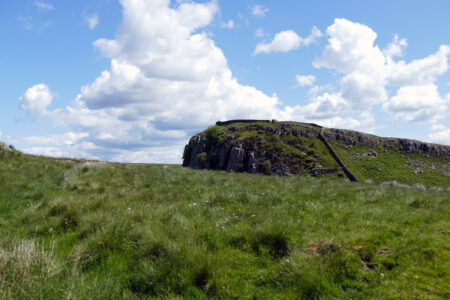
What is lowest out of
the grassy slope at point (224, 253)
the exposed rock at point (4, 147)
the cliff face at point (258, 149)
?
the grassy slope at point (224, 253)

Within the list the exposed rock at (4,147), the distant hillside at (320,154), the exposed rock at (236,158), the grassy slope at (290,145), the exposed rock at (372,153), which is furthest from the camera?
the exposed rock at (372,153)

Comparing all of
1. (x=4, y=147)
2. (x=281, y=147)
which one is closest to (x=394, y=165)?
(x=281, y=147)

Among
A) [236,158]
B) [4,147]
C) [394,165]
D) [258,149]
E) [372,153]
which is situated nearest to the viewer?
[4,147]

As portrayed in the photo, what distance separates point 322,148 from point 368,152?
90.4 ft

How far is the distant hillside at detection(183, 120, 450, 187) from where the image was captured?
131 m

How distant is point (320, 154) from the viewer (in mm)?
147625

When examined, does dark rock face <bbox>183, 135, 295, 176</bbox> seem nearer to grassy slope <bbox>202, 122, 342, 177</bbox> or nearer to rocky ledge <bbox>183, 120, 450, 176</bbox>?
rocky ledge <bbox>183, 120, 450, 176</bbox>

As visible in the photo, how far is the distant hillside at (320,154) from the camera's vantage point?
429 feet

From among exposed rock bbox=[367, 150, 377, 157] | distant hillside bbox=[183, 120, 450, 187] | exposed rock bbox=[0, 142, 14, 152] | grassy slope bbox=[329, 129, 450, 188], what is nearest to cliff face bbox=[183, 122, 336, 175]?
distant hillside bbox=[183, 120, 450, 187]

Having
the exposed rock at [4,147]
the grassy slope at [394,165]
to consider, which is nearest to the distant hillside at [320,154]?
the grassy slope at [394,165]

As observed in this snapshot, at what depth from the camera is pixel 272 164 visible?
14438 centimetres

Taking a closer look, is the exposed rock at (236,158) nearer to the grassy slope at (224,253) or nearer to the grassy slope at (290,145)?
the grassy slope at (290,145)

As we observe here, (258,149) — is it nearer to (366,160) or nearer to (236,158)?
(236,158)

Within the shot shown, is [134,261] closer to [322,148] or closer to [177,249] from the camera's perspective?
[177,249]
